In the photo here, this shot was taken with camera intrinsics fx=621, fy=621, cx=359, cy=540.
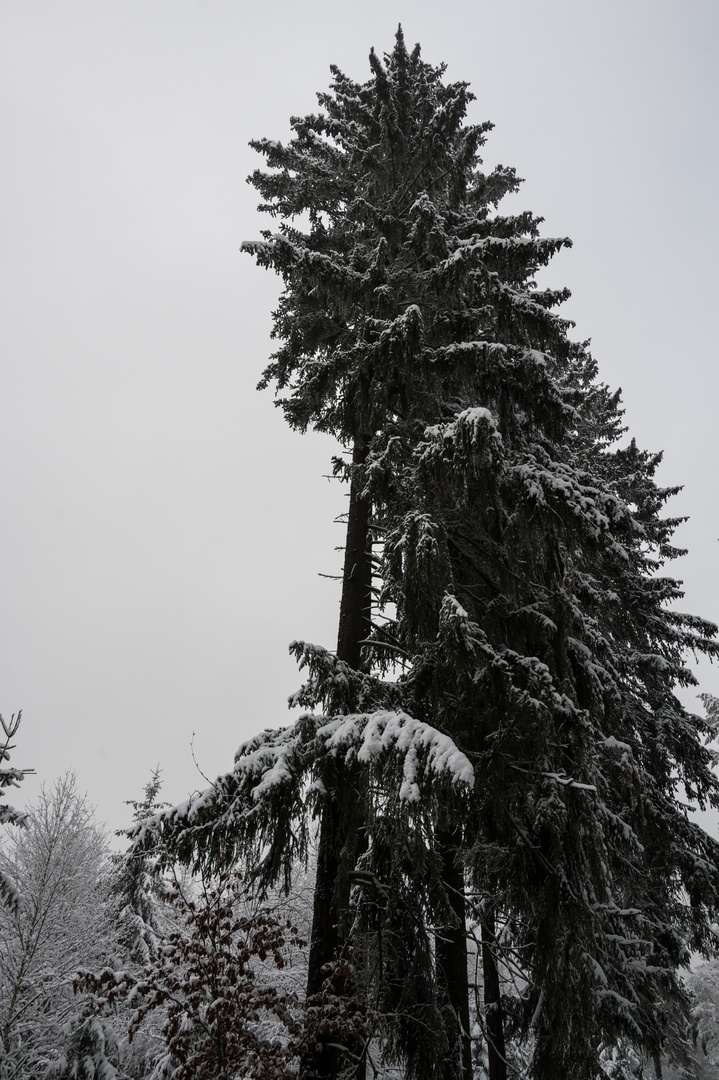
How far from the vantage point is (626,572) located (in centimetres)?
1389

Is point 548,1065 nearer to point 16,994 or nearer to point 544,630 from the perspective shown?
point 544,630

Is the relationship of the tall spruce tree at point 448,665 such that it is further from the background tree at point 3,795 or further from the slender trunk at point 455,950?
the background tree at point 3,795

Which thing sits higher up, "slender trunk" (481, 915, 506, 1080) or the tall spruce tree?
the tall spruce tree

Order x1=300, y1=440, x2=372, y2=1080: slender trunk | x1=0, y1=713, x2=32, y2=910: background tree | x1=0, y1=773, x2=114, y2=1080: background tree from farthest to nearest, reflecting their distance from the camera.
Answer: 1. x1=0, y1=773, x2=114, y2=1080: background tree
2. x1=0, y1=713, x2=32, y2=910: background tree
3. x1=300, y1=440, x2=372, y2=1080: slender trunk

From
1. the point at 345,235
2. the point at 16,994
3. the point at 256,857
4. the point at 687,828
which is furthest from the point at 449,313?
the point at 16,994

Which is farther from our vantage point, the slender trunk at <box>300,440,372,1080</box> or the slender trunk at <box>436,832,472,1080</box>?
the slender trunk at <box>436,832,472,1080</box>

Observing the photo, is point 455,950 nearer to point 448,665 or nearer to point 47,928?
point 448,665

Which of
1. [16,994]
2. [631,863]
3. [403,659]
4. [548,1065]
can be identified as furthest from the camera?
[16,994]

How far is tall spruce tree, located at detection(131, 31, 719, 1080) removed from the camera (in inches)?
218

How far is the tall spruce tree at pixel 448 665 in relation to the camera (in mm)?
5527

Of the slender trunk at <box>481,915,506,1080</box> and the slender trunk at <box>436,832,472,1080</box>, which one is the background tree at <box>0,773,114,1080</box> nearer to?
the slender trunk at <box>481,915,506,1080</box>

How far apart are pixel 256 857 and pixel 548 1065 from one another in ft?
12.0

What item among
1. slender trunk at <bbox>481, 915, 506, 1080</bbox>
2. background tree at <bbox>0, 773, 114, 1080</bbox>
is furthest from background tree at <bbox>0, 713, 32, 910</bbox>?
slender trunk at <bbox>481, 915, 506, 1080</bbox>

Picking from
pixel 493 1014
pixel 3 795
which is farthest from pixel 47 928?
pixel 493 1014
